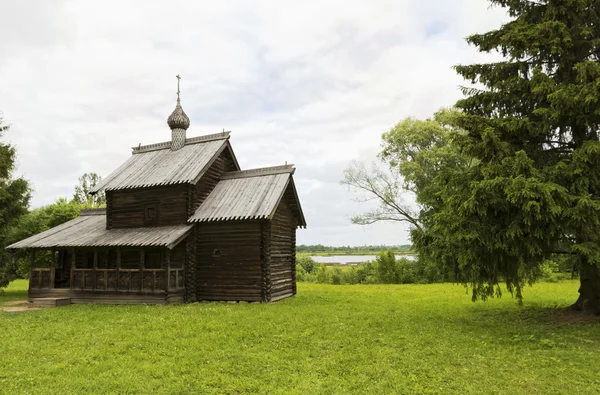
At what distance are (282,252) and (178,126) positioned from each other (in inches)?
402

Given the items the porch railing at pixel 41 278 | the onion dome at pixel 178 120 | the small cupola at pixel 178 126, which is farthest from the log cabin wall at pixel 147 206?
the onion dome at pixel 178 120

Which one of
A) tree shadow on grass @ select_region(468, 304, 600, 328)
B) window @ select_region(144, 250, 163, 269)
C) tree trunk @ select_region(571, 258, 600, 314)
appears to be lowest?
tree shadow on grass @ select_region(468, 304, 600, 328)

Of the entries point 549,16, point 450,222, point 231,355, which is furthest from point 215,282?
point 549,16

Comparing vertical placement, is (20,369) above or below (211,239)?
below

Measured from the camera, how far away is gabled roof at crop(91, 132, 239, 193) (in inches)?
815

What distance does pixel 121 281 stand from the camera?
1959cm

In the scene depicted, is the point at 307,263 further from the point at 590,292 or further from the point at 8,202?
the point at 590,292

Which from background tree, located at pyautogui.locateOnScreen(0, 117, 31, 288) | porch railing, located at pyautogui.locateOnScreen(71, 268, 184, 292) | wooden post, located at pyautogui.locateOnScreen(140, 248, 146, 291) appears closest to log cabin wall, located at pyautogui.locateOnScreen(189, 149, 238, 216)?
wooden post, located at pyautogui.locateOnScreen(140, 248, 146, 291)

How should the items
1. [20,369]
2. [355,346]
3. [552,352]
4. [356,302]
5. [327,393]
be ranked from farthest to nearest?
[356,302], [355,346], [552,352], [20,369], [327,393]

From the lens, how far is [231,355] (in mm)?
9609

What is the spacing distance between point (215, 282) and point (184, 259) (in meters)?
1.90

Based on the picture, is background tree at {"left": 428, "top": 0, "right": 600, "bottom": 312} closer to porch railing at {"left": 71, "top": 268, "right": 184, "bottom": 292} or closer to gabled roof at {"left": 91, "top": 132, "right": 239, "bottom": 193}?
porch railing at {"left": 71, "top": 268, "right": 184, "bottom": 292}

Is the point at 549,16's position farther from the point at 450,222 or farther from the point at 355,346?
the point at 355,346

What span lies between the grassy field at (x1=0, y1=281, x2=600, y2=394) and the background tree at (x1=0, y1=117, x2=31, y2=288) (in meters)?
8.78
